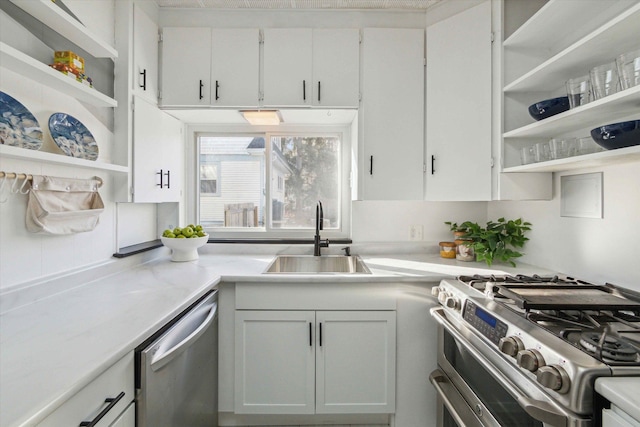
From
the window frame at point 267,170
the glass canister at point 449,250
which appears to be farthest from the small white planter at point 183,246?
the glass canister at point 449,250

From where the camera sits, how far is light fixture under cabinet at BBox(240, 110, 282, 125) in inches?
80.7

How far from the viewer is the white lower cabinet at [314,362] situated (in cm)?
167

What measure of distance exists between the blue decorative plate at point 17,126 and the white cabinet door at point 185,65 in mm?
873

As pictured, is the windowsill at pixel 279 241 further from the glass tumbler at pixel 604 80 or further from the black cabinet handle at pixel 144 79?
the glass tumbler at pixel 604 80

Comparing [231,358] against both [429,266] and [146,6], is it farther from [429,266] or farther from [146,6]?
[146,6]

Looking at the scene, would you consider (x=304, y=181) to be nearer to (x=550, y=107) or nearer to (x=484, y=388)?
(x=550, y=107)

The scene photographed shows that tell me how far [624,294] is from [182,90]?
8.19 feet

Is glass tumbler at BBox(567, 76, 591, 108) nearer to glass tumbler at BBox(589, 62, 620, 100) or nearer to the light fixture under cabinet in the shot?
glass tumbler at BBox(589, 62, 620, 100)

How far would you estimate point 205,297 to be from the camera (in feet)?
5.00

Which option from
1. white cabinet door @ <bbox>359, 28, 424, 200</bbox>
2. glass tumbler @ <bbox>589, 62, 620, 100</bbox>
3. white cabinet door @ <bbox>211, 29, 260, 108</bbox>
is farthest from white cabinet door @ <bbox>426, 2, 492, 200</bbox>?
white cabinet door @ <bbox>211, 29, 260, 108</bbox>

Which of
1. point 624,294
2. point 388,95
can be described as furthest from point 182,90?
point 624,294

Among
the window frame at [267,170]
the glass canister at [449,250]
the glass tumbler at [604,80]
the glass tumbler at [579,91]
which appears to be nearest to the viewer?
the glass tumbler at [604,80]

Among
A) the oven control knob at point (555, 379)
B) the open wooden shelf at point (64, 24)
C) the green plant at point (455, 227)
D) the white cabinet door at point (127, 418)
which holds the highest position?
the open wooden shelf at point (64, 24)

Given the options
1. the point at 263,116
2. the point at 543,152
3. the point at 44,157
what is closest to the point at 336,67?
the point at 263,116
